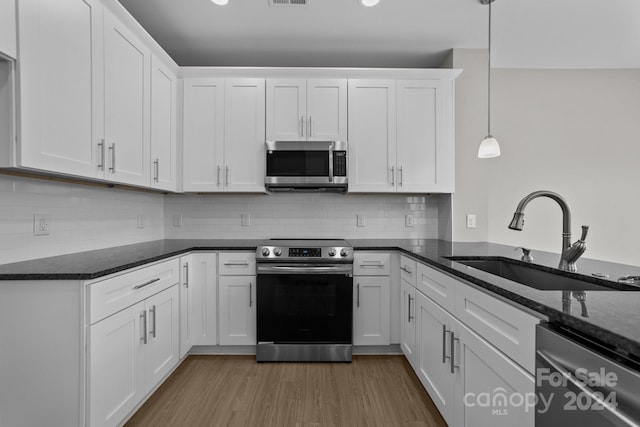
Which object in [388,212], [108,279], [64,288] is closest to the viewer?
[64,288]

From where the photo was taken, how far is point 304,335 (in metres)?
2.64

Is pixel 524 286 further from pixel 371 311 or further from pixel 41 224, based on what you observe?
pixel 41 224

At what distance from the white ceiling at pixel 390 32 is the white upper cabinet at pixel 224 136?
1.37ft

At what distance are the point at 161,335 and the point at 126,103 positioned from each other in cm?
154

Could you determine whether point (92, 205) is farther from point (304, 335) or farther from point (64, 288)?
point (304, 335)

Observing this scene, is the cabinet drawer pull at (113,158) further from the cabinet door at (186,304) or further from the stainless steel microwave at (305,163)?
the stainless steel microwave at (305,163)

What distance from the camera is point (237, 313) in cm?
275

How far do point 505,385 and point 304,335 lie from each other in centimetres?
171

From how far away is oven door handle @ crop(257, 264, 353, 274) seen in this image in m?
2.64

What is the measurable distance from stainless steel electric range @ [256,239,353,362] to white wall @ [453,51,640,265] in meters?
1.96

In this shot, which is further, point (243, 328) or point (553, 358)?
point (243, 328)

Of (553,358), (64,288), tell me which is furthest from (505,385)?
(64,288)

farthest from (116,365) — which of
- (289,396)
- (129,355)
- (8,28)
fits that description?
(8,28)

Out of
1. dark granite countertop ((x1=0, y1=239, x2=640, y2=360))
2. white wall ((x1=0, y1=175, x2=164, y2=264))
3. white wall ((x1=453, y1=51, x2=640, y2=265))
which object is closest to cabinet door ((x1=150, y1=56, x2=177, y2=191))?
white wall ((x1=0, y1=175, x2=164, y2=264))
